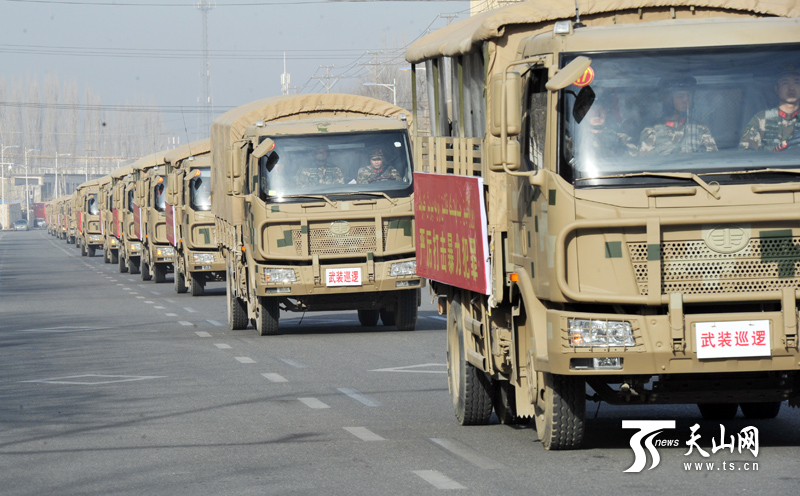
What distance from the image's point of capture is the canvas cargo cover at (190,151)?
3141cm

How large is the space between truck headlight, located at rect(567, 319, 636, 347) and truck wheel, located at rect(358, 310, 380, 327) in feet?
42.3

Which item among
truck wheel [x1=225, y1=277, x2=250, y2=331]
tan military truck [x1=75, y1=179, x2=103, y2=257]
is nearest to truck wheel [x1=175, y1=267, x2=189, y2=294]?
truck wheel [x1=225, y1=277, x2=250, y2=331]

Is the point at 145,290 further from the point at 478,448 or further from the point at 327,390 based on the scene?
the point at 478,448

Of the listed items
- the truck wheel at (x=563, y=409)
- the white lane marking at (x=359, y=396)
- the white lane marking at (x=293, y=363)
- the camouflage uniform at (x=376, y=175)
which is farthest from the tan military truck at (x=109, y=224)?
the truck wheel at (x=563, y=409)

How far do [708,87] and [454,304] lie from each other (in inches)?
127

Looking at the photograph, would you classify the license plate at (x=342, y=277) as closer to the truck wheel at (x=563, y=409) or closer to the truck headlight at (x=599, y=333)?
the truck wheel at (x=563, y=409)

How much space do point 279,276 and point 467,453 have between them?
9910 millimetres

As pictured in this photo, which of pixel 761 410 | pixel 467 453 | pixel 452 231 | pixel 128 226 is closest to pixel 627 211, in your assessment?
pixel 467 453

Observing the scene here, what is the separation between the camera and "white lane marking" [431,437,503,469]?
8.68 meters

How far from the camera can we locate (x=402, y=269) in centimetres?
1898

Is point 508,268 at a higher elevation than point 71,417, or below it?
higher

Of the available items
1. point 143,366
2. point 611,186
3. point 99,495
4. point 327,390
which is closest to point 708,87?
point 611,186

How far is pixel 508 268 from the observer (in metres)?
9.34

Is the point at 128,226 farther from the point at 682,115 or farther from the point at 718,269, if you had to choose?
the point at 718,269
